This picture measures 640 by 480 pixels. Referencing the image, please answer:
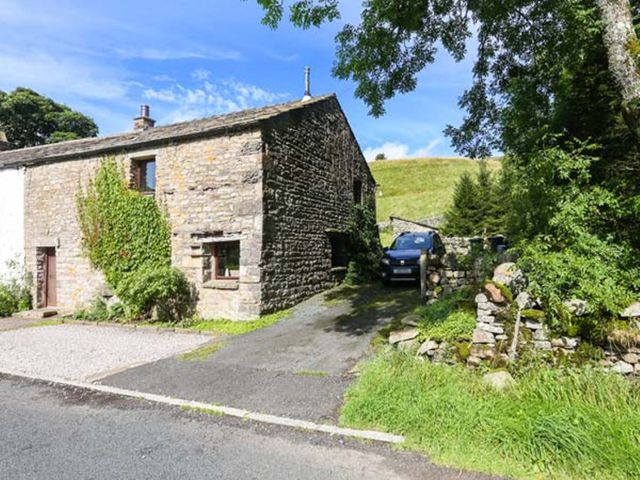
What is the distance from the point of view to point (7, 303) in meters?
13.5

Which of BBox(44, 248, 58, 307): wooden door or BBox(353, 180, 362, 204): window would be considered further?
BBox(353, 180, 362, 204): window

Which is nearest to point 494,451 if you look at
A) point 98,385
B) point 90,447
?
point 90,447

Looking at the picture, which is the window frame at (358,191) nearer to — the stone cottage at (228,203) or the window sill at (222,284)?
the stone cottage at (228,203)

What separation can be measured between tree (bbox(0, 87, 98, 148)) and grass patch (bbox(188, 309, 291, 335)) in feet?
113

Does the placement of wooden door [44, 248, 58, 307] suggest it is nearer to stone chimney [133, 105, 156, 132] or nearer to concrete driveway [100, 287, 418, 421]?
stone chimney [133, 105, 156, 132]

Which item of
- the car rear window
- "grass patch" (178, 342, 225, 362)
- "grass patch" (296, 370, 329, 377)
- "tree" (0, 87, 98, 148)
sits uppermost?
"tree" (0, 87, 98, 148)

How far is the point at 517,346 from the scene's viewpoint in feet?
16.8

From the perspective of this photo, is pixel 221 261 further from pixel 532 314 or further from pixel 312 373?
pixel 532 314

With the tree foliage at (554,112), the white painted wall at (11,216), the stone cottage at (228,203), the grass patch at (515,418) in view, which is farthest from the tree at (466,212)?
the white painted wall at (11,216)

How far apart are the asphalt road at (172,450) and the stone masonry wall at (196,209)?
5.38 metres

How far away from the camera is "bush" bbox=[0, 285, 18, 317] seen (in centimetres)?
1330

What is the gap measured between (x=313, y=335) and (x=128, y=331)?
204 inches

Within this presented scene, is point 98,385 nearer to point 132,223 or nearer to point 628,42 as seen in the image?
point 132,223

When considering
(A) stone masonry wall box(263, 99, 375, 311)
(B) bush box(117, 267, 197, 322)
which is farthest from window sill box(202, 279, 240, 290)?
(A) stone masonry wall box(263, 99, 375, 311)
